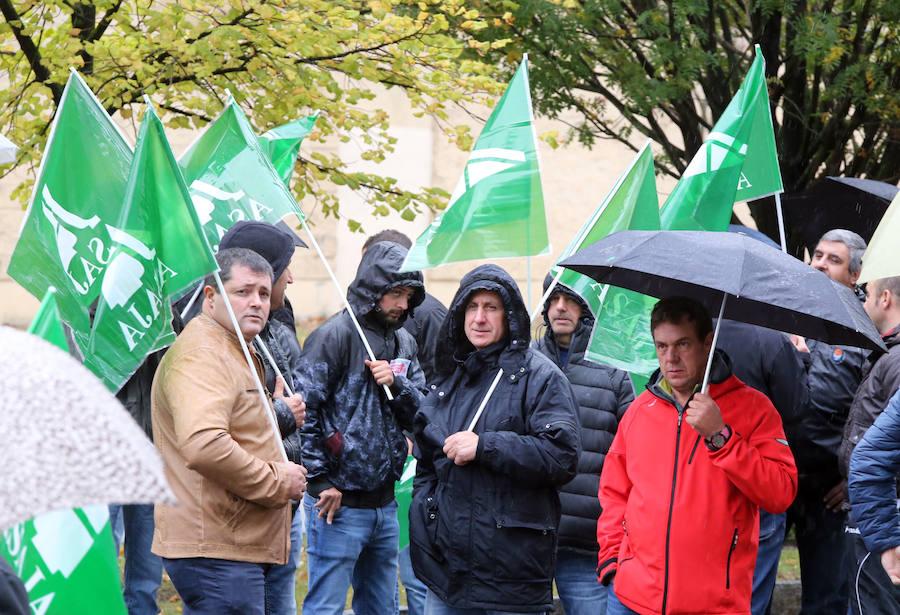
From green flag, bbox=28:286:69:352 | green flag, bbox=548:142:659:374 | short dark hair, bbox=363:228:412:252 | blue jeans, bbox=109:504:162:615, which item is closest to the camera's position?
green flag, bbox=28:286:69:352

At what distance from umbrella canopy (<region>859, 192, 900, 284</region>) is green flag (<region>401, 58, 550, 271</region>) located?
1.36m

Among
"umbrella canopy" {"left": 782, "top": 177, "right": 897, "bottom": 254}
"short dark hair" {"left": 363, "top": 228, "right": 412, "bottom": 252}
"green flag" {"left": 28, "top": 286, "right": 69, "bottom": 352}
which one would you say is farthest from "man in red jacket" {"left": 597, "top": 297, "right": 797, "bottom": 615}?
"umbrella canopy" {"left": 782, "top": 177, "right": 897, "bottom": 254}

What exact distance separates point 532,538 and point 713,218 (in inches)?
80.7

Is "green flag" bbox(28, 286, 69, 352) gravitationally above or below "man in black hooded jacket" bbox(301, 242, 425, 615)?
above

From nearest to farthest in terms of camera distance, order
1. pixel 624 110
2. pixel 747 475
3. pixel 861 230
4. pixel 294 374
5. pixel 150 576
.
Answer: pixel 747 475 < pixel 294 374 < pixel 150 576 < pixel 861 230 < pixel 624 110

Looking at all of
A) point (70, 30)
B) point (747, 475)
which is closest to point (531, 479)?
point (747, 475)

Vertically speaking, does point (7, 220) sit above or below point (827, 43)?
below

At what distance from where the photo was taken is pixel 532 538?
189 inches

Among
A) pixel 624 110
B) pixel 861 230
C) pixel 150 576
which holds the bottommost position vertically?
pixel 150 576

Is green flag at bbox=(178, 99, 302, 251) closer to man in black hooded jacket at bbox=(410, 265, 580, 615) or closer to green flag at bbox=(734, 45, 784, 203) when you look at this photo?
man in black hooded jacket at bbox=(410, 265, 580, 615)

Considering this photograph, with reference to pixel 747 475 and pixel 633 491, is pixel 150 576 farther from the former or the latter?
pixel 747 475

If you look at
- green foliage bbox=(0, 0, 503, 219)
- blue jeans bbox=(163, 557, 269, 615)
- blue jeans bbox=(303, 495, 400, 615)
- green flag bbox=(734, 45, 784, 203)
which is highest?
green foliage bbox=(0, 0, 503, 219)

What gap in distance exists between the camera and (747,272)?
422 centimetres

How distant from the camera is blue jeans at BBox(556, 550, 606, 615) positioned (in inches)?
227
